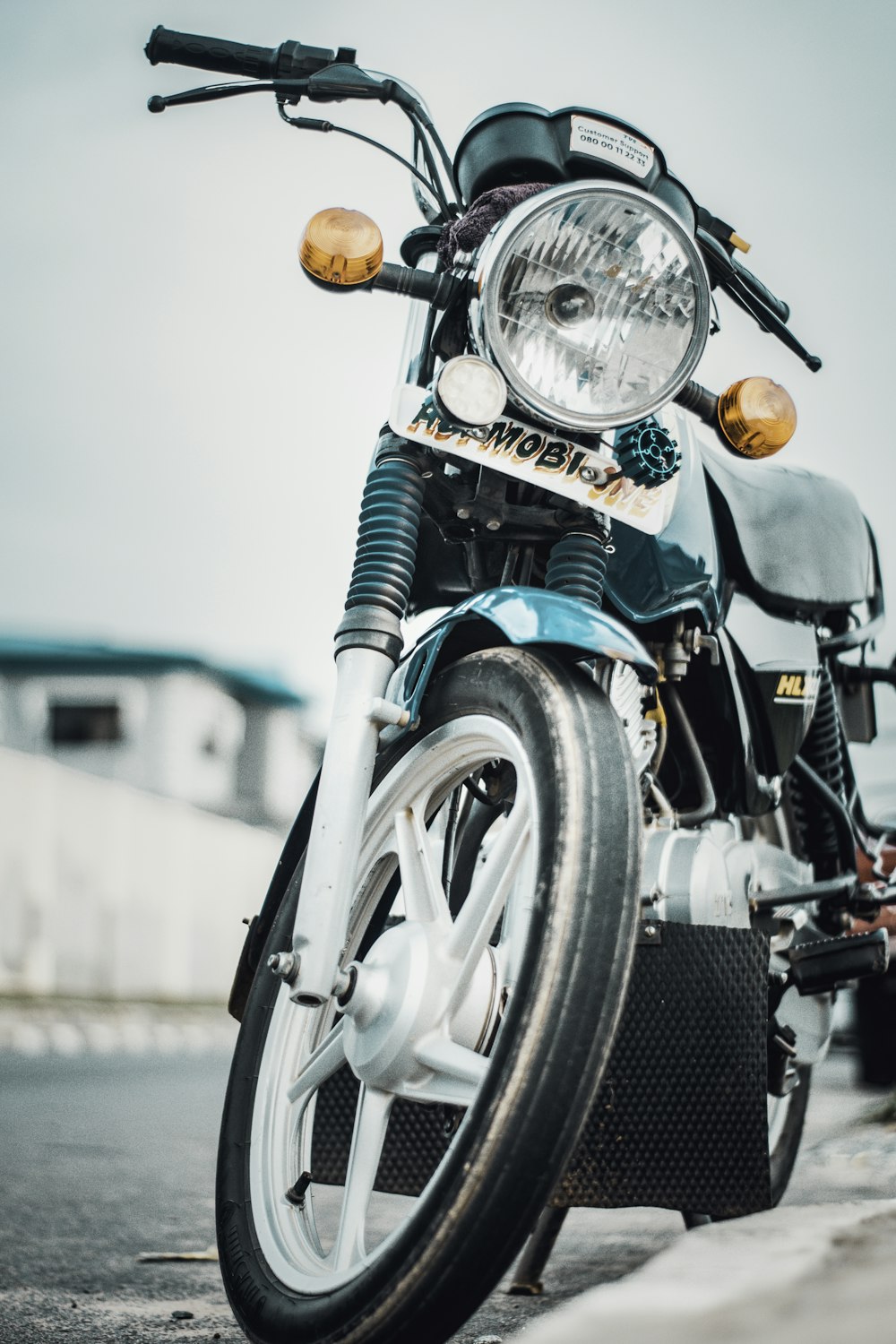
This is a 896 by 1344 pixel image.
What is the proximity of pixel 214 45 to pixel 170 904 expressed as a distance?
90.6ft

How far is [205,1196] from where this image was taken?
3.30 meters

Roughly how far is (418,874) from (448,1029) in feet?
0.74

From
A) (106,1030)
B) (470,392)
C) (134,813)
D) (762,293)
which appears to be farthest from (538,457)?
(134,813)

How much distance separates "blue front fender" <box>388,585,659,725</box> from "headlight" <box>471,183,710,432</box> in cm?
31

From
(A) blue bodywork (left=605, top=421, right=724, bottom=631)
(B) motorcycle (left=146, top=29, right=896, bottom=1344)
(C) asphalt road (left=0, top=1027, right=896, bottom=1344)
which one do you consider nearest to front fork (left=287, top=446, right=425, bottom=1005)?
(B) motorcycle (left=146, top=29, right=896, bottom=1344)

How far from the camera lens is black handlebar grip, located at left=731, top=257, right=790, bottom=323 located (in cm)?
224

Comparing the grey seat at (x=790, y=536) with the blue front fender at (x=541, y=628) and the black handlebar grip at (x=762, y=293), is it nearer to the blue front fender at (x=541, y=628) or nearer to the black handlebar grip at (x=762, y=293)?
the black handlebar grip at (x=762, y=293)

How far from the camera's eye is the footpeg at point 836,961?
224 centimetres

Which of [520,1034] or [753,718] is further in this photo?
[753,718]

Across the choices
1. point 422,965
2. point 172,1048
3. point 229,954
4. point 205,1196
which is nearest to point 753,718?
point 422,965

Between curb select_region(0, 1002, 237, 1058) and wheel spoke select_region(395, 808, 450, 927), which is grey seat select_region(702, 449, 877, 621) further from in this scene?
curb select_region(0, 1002, 237, 1058)

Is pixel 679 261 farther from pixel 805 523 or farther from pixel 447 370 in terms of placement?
pixel 805 523

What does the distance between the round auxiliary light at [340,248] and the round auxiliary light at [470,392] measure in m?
0.18

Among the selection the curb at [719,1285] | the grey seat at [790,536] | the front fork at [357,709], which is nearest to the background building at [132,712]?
the grey seat at [790,536]
